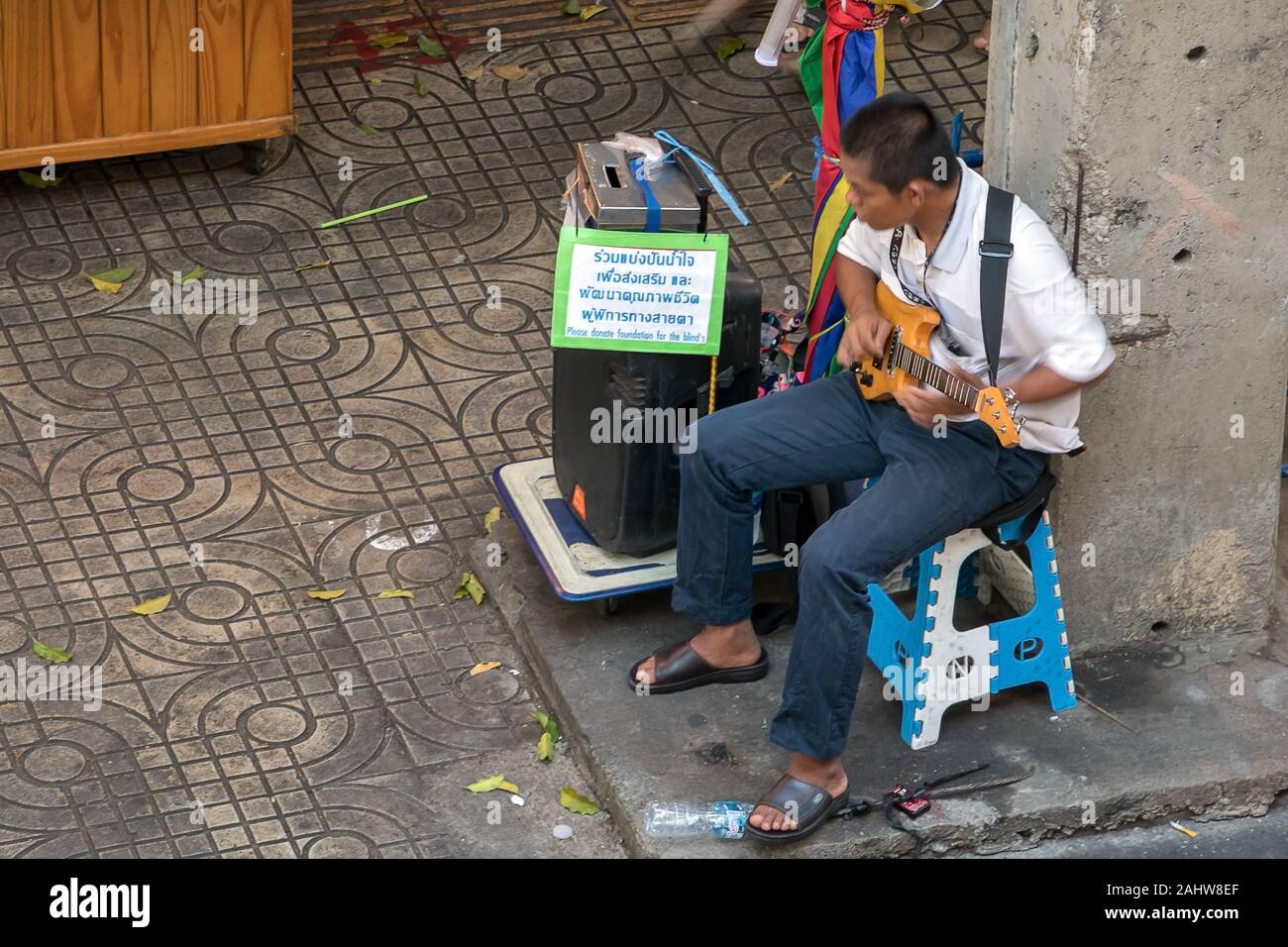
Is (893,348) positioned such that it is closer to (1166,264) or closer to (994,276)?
(994,276)

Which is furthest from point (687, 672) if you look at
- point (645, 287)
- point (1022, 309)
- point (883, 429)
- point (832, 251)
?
point (1022, 309)

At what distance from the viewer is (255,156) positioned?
8203 mm

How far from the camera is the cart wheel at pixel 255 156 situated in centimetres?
820

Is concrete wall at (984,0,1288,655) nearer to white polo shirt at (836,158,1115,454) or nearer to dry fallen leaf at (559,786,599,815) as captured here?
white polo shirt at (836,158,1115,454)

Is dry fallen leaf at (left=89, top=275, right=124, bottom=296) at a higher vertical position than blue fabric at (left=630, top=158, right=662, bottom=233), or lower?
lower

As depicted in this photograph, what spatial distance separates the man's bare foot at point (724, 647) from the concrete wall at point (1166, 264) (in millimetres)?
857

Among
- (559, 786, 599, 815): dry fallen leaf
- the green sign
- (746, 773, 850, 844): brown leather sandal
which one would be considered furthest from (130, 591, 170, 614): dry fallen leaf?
(746, 773, 850, 844): brown leather sandal

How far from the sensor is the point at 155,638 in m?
6.22

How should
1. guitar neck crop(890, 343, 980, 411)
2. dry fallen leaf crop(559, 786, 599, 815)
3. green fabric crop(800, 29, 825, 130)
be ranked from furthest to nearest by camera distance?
green fabric crop(800, 29, 825, 130) < dry fallen leaf crop(559, 786, 599, 815) < guitar neck crop(890, 343, 980, 411)

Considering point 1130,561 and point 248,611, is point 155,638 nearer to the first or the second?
point 248,611

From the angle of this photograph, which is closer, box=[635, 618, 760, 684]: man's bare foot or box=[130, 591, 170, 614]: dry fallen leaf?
box=[635, 618, 760, 684]: man's bare foot

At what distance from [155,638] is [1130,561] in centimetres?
272

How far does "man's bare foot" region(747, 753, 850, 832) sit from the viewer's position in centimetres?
535

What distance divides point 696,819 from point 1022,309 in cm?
148
